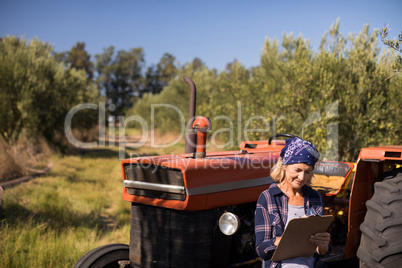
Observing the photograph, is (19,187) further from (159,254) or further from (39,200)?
(159,254)

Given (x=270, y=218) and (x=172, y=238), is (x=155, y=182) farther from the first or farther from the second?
(x=270, y=218)

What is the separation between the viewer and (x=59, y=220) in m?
5.34

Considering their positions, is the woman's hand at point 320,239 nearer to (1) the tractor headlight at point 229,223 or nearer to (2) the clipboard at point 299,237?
(2) the clipboard at point 299,237

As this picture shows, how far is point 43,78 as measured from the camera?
12.9m

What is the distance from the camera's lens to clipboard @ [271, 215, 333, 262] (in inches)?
65.6

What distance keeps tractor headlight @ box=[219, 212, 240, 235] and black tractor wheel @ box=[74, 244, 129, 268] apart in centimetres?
96

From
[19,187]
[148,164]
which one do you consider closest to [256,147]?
[148,164]

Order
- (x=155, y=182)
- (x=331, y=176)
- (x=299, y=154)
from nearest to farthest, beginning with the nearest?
(x=299, y=154), (x=155, y=182), (x=331, y=176)

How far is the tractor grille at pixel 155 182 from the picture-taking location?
2.51 metres

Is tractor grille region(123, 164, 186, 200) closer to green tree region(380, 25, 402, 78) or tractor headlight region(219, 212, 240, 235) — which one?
tractor headlight region(219, 212, 240, 235)

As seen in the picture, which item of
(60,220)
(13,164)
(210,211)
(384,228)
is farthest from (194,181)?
(13,164)

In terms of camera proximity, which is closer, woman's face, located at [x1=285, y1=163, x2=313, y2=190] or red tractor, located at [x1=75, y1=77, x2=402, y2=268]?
woman's face, located at [x1=285, y1=163, x2=313, y2=190]

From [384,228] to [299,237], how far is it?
105 cm

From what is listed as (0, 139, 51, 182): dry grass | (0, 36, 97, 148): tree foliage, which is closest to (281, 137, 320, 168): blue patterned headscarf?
(0, 139, 51, 182): dry grass
